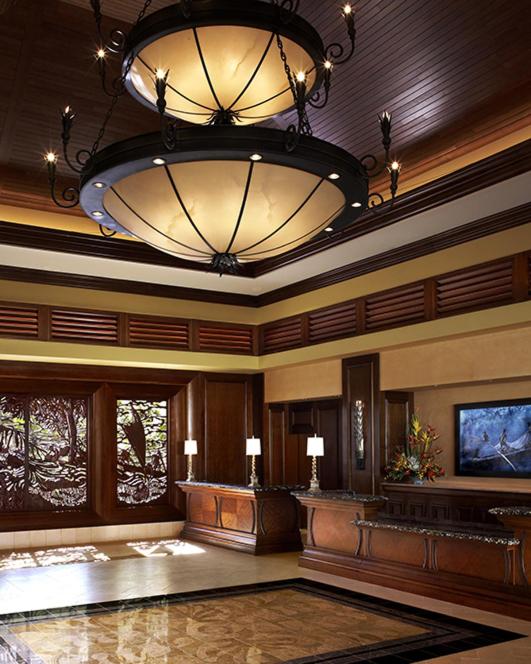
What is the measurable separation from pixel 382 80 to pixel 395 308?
Result: 3.00 meters

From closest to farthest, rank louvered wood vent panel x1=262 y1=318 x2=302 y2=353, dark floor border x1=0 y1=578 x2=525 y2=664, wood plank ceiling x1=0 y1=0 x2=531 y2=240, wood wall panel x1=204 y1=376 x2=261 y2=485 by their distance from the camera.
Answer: dark floor border x1=0 y1=578 x2=525 y2=664 < wood plank ceiling x1=0 y1=0 x2=531 y2=240 < louvered wood vent panel x1=262 y1=318 x2=302 y2=353 < wood wall panel x1=204 y1=376 x2=261 y2=485

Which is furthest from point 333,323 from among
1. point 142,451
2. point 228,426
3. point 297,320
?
point 142,451

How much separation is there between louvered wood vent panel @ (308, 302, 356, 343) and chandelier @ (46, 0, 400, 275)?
190 inches

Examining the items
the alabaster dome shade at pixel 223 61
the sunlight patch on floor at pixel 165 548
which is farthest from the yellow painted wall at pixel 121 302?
the alabaster dome shade at pixel 223 61

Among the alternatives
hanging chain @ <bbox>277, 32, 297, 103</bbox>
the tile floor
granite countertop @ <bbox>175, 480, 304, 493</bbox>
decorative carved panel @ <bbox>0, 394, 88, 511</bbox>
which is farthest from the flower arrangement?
hanging chain @ <bbox>277, 32, 297, 103</bbox>

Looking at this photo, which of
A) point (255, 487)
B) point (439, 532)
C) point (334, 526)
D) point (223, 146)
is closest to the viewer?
point (223, 146)

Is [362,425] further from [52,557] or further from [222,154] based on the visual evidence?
[222,154]

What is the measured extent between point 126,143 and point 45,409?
687 centimetres

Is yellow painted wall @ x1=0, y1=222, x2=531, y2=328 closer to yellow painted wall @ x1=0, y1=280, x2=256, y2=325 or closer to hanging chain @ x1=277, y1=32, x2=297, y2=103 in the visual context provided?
yellow painted wall @ x1=0, y1=280, x2=256, y2=325

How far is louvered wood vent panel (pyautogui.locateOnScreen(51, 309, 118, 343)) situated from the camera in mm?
9469

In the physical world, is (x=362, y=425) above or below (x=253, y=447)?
above

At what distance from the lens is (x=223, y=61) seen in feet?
12.2

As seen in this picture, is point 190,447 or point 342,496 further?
point 190,447

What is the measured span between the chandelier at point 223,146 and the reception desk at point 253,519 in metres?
5.04
